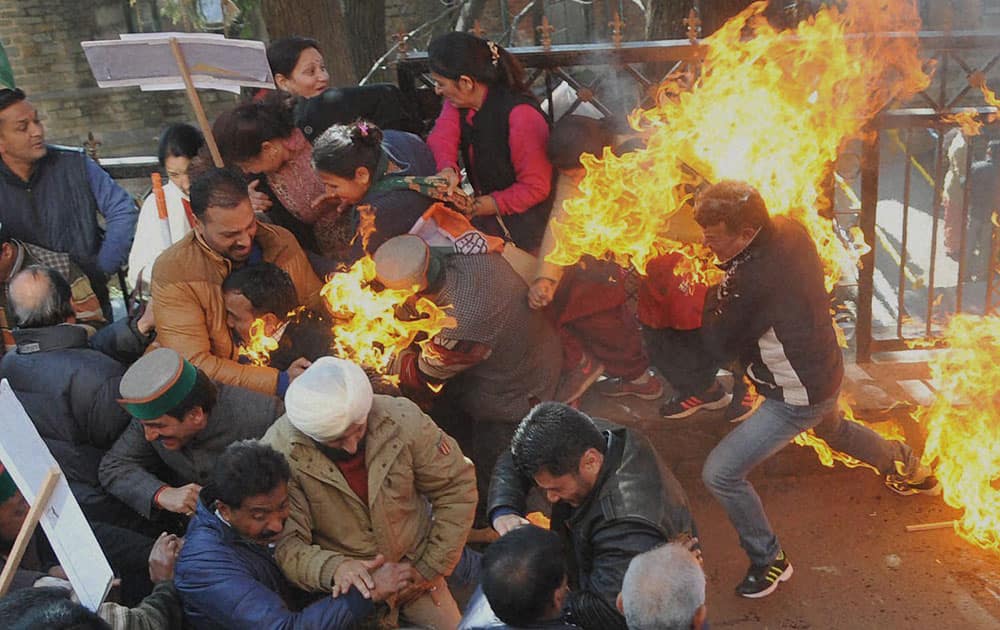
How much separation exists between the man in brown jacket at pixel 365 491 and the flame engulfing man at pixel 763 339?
1.56 m

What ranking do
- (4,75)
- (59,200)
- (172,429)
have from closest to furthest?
(172,429), (59,200), (4,75)

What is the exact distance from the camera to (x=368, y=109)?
593 cm

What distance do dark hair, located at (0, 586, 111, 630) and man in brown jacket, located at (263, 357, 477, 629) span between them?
0.95 m

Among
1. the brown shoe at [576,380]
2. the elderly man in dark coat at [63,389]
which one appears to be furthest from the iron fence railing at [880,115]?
the elderly man in dark coat at [63,389]

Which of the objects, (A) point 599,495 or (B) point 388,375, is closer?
(A) point 599,495

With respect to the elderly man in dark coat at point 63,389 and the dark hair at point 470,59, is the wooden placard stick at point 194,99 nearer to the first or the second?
the elderly man in dark coat at point 63,389

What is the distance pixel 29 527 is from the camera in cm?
321

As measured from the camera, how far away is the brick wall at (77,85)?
18.0 meters

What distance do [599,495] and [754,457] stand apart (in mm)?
1707

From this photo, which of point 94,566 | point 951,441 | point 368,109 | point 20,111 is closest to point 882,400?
point 951,441

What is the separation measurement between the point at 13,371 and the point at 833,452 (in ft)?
15.0

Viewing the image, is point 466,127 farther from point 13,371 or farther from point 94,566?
point 94,566

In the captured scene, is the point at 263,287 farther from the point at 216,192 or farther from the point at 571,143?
the point at 571,143

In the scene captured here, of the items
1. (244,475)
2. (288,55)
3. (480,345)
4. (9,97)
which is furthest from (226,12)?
(244,475)
